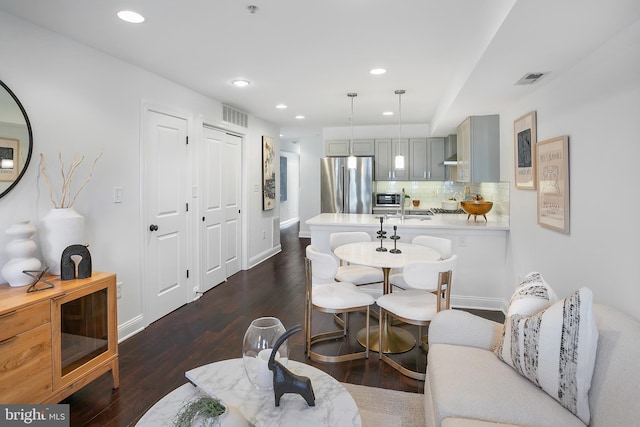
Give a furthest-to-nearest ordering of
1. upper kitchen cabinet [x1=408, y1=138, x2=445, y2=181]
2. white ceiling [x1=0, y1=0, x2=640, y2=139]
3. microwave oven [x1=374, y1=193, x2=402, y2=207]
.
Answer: microwave oven [x1=374, y1=193, x2=402, y2=207] → upper kitchen cabinet [x1=408, y1=138, x2=445, y2=181] → white ceiling [x1=0, y1=0, x2=640, y2=139]

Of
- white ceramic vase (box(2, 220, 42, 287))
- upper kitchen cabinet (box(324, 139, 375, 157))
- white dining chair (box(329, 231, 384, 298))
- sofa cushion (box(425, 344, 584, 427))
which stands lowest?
sofa cushion (box(425, 344, 584, 427))

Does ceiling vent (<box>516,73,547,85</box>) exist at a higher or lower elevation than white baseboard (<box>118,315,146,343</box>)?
higher

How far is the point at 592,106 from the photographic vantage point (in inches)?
85.4

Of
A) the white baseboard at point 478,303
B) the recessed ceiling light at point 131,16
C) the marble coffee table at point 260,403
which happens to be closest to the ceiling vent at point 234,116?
the recessed ceiling light at point 131,16

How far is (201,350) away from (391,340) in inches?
62.2

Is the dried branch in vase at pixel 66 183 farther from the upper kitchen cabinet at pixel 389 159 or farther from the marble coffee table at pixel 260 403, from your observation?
the upper kitchen cabinet at pixel 389 159

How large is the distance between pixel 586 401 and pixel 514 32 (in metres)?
1.76

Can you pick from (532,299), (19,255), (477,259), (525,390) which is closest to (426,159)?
(477,259)

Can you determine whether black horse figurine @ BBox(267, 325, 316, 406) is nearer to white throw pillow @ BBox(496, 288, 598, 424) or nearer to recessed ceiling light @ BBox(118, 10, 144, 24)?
white throw pillow @ BBox(496, 288, 598, 424)

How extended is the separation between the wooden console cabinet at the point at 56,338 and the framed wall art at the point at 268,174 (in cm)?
379

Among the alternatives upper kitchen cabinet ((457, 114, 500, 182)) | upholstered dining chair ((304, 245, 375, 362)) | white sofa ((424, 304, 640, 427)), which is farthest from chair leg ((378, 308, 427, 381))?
upper kitchen cabinet ((457, 114, 500, 182))

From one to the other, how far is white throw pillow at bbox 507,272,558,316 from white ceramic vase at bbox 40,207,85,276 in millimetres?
2684

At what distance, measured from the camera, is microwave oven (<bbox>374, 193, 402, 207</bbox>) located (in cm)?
684

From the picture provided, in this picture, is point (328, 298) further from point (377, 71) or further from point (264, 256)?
point (264, 256)
